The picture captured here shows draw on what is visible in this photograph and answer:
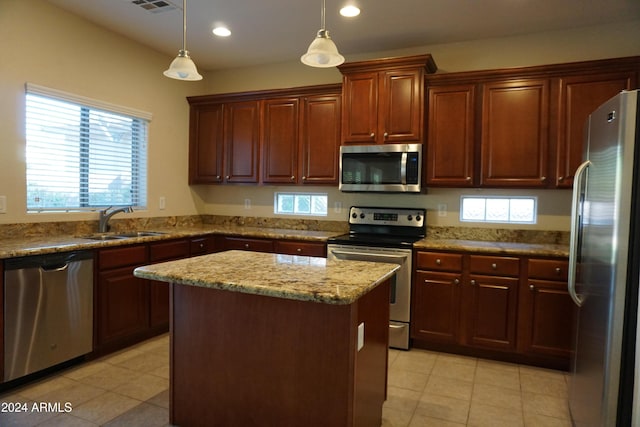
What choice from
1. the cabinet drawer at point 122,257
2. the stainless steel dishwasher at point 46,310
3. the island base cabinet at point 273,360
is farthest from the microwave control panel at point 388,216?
the stainless steel dishwasher at point 46,310

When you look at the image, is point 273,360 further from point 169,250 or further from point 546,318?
point 546,318

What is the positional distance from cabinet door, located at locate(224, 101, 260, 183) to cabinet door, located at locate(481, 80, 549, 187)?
7.46ft

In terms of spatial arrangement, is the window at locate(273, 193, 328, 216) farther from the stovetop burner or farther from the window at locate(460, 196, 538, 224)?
the window at locate(460, 196, 538, 224)

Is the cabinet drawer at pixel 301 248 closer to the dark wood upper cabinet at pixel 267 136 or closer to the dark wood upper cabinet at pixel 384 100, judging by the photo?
the dark wood upper cabinet at pixel 267 136

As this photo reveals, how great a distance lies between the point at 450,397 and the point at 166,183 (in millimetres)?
3437

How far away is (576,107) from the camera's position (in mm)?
3135

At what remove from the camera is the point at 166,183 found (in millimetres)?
4371

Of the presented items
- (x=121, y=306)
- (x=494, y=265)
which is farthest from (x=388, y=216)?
(x=121, y=306)

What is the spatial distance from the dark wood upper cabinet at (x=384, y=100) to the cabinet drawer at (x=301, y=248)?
1013 millimetres

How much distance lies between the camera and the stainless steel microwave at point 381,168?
11.5 ft

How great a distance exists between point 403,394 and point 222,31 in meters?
3.32

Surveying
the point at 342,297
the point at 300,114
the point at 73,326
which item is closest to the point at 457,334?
the point at 342,297

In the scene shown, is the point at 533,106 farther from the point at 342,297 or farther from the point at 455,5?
the point at 342,297

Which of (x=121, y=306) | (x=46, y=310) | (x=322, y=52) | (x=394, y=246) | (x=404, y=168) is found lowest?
(x=121, y=306)
